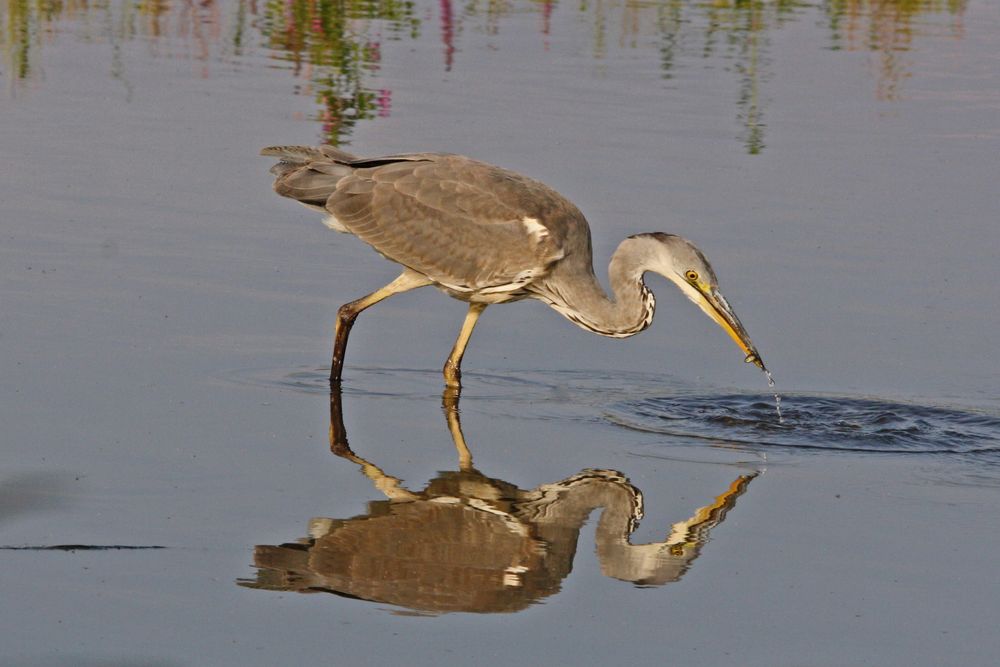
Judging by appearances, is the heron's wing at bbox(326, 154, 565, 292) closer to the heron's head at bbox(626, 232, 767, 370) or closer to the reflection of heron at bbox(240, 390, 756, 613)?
the heron's head at bbox(626, 232, 767, 370)

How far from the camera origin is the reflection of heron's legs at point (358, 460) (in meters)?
6.96

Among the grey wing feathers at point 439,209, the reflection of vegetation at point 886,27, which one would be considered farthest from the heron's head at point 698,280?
the reflection of vegetation at point 886,27

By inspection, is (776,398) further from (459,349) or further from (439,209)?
(439,209)

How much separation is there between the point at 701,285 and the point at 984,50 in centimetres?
1136

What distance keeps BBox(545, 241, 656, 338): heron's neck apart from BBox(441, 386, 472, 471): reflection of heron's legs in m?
0.76

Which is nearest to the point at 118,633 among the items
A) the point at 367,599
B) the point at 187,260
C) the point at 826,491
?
the point at 367,599

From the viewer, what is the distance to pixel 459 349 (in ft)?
28.8

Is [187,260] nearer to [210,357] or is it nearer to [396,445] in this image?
[210,357]

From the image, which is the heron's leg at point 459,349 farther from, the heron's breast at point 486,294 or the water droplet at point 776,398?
the water droplet at point 776,398

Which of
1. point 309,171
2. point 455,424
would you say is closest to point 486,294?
point 455,424

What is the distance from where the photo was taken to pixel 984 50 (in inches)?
736

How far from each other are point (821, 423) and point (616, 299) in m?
1.23

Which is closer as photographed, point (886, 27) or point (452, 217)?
point (452, 217)

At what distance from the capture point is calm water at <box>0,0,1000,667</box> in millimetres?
5738
